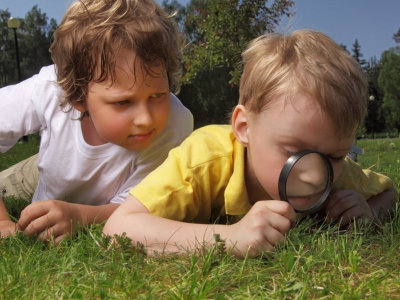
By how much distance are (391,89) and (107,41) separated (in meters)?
67.3

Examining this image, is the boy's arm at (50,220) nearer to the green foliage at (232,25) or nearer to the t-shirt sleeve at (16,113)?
the t-shirt sleeve at (16,113)

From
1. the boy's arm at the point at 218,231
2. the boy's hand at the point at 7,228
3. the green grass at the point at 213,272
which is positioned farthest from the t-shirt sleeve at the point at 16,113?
the boy's arm at the point at 218,231

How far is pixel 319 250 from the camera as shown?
2055 millimetres

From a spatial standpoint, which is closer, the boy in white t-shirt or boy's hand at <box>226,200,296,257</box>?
boy's hand at <box>226,200,296,257</box>

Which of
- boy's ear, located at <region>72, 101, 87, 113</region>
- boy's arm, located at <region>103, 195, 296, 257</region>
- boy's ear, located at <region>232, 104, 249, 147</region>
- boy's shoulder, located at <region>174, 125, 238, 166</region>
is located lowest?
boy's arm, located at <region>103, 195, 296, 257</region>

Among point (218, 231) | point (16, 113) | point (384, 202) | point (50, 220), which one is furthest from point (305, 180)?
point (16, 113)

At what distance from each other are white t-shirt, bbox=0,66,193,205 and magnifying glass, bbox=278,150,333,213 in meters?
1.30

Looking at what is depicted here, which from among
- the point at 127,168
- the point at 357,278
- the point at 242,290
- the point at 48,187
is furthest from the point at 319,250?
the point at 48,187

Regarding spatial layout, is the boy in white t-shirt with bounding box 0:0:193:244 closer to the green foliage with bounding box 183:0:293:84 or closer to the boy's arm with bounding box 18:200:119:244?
the boy's arm with bounding box 18:200:119:244

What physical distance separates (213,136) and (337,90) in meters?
0.75

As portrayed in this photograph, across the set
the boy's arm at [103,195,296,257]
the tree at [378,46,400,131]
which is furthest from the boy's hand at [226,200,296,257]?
the tree at [378,46,400,131]

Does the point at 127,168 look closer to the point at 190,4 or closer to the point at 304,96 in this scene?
the point at 304,96

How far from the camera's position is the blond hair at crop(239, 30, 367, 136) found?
2.29 metres

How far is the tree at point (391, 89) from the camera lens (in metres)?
64.1
